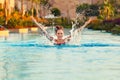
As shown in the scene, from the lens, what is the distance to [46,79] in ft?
43.8

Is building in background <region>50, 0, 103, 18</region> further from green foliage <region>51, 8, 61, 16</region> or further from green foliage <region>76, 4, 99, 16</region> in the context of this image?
green foliage <region>76, 4, 99, 16</region>

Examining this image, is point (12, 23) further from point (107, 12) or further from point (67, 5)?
point (67, 5)

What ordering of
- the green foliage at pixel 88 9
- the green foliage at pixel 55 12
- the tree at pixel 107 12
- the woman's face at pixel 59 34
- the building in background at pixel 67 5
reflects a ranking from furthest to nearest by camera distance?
the building in background at pixel 67 5 → the green foliage at pixel 55 12 → the green foliage at pixel 88 9 → the tree at pixel 107 12 → the woman's face at pixel 59 34

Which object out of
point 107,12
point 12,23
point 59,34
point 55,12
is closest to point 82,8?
point 55,12

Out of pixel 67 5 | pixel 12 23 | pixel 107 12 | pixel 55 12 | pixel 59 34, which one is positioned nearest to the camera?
pixel 59 34

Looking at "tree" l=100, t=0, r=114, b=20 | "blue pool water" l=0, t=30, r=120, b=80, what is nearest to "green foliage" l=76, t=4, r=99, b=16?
"tree" l=100, t=0, r=114, b=20

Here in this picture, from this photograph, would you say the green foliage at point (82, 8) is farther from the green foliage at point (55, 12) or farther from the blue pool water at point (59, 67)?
the blue pool water at point (59, 67)

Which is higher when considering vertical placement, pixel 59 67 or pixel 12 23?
pixel 59 67

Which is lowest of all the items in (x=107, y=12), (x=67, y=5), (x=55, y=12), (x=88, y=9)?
(x=55, y=12)

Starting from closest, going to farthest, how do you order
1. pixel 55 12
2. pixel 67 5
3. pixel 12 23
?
pixel 12 23, pixel 55 12, pixel 67 5

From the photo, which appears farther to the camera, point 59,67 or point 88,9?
point 88,9

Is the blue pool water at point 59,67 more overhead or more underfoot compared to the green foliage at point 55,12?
more overhead

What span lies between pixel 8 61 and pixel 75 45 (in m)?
9.15

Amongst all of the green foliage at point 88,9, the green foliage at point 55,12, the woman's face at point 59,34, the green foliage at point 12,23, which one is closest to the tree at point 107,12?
the green foliage at point 12,23
